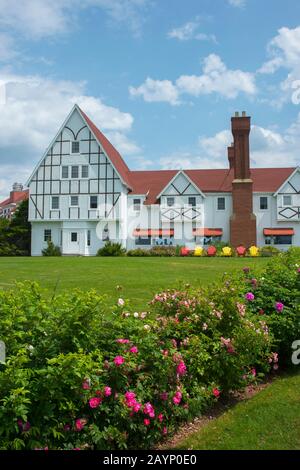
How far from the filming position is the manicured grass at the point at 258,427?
468 centimetres

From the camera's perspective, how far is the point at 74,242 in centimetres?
4278

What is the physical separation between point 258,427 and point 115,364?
197 centimetres

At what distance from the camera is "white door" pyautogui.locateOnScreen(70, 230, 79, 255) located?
140ft

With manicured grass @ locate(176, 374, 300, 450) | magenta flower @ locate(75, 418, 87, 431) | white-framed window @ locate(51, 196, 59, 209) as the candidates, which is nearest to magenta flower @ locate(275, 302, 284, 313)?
manicured grass @ locate(176, 374, 300, 450)

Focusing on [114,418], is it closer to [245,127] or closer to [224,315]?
[224,315]

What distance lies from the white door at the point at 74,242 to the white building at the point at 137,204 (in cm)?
10

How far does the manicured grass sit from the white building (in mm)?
36638

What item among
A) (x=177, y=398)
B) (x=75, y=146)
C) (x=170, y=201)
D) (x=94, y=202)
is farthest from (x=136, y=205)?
(x=177, y=398)

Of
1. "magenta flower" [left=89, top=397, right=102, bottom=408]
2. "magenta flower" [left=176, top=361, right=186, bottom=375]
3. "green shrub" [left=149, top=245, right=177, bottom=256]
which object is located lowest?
"magenta flower" [left=89, top=397, right=102, bottom=408]

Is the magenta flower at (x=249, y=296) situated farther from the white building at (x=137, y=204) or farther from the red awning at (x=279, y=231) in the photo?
the red awning at (x=279, y=231)

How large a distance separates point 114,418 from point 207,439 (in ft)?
3.89

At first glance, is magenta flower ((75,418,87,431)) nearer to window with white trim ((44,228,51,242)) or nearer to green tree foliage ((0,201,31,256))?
green tree foliage ((0,201,31,256))

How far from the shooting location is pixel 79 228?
42.9 meters

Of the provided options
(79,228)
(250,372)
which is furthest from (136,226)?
(250,372)
